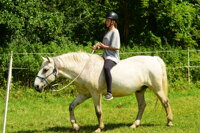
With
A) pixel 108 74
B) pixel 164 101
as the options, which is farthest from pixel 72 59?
pixel 164 101

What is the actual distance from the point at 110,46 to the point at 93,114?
10.8ft

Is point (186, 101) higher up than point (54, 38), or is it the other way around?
point (54, 38)

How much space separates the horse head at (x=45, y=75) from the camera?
7.86 m

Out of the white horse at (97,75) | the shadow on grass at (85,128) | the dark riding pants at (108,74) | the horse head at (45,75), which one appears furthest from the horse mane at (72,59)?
the shadow on grass at (85,128)

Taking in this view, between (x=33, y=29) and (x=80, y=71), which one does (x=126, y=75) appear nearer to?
(x=80, y=71)

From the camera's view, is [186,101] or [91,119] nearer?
[91,119]

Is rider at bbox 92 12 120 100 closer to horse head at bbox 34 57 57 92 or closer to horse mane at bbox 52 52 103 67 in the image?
horse mane at bbox 52 52 103 67

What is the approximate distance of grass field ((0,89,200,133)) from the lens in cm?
864

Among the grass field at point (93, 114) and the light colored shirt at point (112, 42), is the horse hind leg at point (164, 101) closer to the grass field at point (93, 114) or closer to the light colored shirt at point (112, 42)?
the grass field at point (93, 114)

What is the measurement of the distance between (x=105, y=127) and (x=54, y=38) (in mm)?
11305

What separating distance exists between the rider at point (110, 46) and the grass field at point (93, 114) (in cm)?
112

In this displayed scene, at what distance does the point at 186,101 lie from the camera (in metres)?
13.1

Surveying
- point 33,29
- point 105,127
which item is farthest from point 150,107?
point 33,29

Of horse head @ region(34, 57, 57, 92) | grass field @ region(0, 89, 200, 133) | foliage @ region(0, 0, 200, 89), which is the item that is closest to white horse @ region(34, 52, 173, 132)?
horse head @ region(34, 57, 57, 92)
